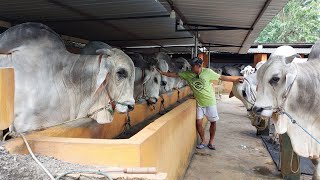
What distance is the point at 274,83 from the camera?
353 cm

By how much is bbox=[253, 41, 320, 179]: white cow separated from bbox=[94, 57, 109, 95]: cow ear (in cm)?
172

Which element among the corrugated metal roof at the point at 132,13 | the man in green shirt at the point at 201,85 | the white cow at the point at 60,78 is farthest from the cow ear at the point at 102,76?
the man in green shirt at the point at 201,85

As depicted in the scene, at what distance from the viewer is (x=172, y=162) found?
429 centimetres

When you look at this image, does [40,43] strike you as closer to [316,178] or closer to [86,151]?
[86,151]

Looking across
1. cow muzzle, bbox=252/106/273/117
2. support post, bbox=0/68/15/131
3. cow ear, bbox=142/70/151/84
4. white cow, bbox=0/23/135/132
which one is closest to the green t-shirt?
cow ear, bbox=142/70/151/84

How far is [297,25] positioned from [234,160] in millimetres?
22491

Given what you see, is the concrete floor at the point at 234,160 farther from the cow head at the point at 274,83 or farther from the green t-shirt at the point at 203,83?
the cow head at the point at 274,83

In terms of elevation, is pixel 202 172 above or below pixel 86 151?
below

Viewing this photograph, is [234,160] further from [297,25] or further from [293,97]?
[297,25]

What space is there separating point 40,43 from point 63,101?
0.75m

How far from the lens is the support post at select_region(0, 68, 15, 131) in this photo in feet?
6.56

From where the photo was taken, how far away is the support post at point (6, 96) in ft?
6.56

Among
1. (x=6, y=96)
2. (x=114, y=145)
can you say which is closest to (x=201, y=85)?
(x=114, y=145)

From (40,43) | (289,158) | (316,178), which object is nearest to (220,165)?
(289,158)
